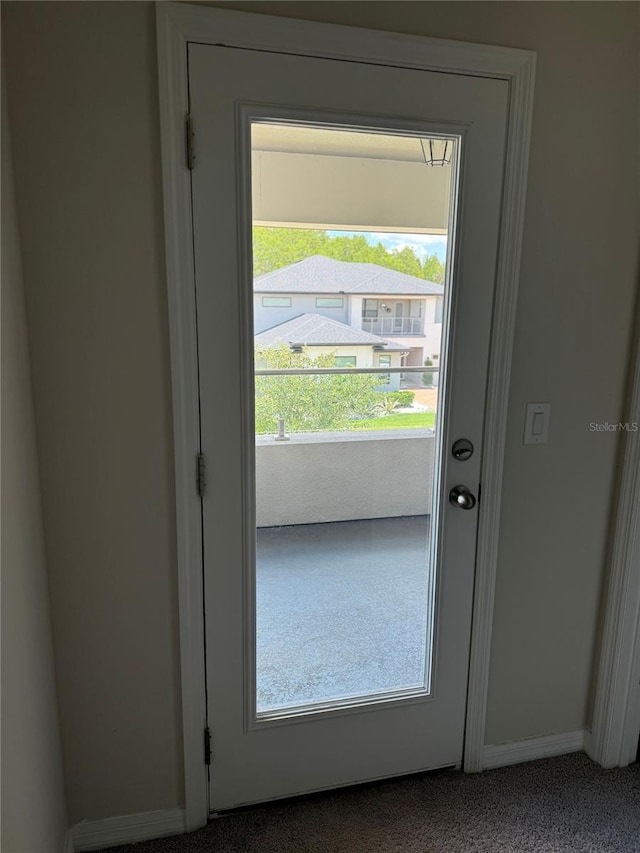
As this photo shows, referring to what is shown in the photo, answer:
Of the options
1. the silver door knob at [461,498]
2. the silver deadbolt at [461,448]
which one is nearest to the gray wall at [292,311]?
the silver deadbolt at [461,448]

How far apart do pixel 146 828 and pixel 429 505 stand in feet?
3.96

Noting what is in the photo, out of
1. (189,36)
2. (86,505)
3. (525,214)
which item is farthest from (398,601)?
(189,36)

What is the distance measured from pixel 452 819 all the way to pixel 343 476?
1.05 metres

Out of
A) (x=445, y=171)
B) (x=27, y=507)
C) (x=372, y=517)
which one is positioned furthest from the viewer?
(x=372, y=517)

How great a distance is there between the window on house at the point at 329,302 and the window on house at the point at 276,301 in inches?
3.2

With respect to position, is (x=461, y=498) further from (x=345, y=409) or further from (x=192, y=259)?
(x=192, y=259)

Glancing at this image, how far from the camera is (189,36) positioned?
1210 mm

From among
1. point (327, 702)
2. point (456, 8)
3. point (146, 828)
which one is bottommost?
point (146, 828)

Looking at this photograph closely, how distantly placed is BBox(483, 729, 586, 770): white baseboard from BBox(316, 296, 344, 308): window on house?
1491mm

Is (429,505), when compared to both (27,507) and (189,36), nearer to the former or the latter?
(27,507)

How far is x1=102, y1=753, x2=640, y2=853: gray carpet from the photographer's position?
151 centimetres

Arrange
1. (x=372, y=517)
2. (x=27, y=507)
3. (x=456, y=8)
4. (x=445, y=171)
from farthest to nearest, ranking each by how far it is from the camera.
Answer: (x=372, y=517)
(x=445, y=171)
(x=456, y=8)
(x=27, y=507)

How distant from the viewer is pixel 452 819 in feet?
5.25

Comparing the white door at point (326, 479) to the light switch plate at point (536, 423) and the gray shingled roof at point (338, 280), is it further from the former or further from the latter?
the light switch plate at point (536, 423)
